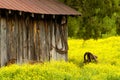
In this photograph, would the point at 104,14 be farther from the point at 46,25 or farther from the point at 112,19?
the point at 46,25

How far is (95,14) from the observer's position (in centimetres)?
2527

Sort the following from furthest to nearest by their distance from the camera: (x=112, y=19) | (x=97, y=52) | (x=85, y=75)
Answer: (x=97, y=52)
(x=112, y=19)
(x=85, y=75)

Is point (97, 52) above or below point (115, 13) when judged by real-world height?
below

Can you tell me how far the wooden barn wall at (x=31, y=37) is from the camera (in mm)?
18062

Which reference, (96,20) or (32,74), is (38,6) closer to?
(32,74)

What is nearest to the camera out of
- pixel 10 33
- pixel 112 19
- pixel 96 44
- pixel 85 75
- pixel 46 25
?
pixel 85 75

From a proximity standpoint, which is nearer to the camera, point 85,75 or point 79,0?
point 85,75

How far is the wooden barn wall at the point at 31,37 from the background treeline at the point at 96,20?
2901mm

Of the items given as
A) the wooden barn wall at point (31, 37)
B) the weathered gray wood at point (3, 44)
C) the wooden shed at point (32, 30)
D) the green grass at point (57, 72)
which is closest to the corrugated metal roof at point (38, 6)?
the wooden shed at point (32, 30)

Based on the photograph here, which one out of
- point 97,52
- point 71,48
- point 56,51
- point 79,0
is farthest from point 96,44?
point 56,51

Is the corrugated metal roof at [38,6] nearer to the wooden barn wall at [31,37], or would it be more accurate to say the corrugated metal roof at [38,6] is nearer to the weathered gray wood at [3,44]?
the wooden barn wall at [31,37]

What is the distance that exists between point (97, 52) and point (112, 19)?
646 cm

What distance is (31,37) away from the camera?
19906mm

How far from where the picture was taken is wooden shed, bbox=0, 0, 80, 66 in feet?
59.0
